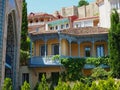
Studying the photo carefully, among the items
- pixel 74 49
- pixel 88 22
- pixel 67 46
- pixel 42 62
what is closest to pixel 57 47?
pixel 67 46

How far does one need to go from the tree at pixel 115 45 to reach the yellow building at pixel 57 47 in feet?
8.55

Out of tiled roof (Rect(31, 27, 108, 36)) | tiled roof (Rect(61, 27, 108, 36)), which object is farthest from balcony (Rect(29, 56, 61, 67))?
tiled roof (Rect(61, 27, 108, 36))

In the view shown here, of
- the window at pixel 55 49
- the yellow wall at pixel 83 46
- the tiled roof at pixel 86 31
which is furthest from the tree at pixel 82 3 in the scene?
the window at pixel 55 49

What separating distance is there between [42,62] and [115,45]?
7.71 metres

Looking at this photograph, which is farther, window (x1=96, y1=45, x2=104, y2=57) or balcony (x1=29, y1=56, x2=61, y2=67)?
window (x1=96, y1=45, x2=104, y2=57)

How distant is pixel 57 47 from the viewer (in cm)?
3294

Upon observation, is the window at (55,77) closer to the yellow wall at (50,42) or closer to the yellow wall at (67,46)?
the yellow wall at (67,46)

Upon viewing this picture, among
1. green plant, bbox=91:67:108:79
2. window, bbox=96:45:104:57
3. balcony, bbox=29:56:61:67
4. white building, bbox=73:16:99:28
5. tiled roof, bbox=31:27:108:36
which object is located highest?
white building, bbox=73:16:99:28

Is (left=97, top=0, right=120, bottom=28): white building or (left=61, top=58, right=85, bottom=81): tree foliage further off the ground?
→ (left=97, top=0, right=120, bottom=28): white building

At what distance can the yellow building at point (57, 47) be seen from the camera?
3142 centimetres

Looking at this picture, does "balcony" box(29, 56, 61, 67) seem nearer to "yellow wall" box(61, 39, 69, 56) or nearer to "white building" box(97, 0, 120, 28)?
"yellow wall" box(61, 39, 69, 56)

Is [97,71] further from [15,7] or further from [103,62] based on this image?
[15,7]

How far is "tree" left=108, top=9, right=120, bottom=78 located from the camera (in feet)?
93.2

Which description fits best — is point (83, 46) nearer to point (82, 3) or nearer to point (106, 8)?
point (106, 8)
